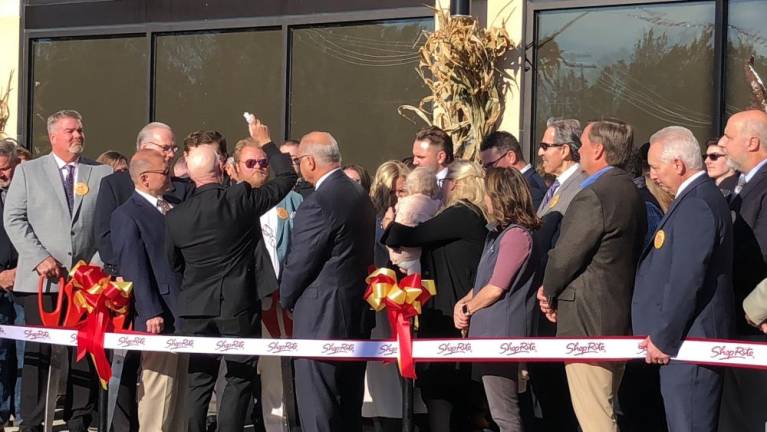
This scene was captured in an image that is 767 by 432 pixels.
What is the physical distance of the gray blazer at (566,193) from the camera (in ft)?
25.8

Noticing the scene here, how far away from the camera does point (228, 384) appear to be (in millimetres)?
8141

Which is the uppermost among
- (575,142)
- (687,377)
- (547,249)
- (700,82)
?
(700,82)

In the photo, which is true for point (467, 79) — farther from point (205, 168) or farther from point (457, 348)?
point (457, 348)

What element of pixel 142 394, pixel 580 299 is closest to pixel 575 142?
pixel 580 299

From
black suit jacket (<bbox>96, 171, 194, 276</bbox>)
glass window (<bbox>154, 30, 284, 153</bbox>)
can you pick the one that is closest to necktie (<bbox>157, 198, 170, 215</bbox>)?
black suit jacket (<bbox>96, 171, 194, 276</bbox>)

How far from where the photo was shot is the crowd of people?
6.64 metres

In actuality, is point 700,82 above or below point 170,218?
above

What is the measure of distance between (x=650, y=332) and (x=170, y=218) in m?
3.05

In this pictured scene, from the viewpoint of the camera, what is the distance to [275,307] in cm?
921

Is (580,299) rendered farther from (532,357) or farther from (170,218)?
(170,218)

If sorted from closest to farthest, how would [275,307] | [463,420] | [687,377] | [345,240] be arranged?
[687,377]
[345,240]
[463,420]
[275,307]

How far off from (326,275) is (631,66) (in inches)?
179

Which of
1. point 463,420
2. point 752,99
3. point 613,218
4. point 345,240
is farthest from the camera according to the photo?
point 752,99

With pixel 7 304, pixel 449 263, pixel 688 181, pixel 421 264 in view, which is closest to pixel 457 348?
pixel 449 263
